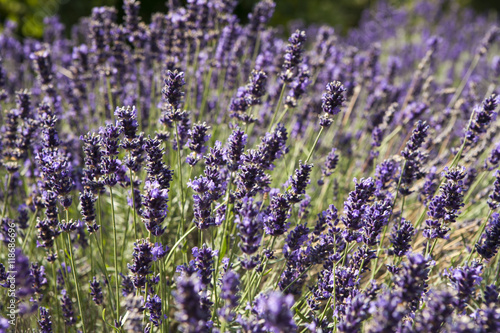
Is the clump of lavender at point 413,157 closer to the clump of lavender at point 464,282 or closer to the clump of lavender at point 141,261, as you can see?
the clump of lavender at point 464,282

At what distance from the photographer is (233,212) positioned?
2.47m

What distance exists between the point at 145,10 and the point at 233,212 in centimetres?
812

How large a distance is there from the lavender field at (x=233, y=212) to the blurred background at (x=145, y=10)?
3.98 meters

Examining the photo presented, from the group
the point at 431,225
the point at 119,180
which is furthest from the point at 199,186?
the point at 431,225

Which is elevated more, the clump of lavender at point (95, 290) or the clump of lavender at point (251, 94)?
the clump of lavender at point (251, 94)

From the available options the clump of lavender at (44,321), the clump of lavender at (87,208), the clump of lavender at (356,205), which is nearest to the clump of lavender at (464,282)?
the clump of lavender at (356,205)

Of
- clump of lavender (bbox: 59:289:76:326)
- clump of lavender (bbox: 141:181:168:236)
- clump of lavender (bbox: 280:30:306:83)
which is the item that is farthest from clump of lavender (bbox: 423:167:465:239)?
clump of lavender (bbox: 59:289:76:326)

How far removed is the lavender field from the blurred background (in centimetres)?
398

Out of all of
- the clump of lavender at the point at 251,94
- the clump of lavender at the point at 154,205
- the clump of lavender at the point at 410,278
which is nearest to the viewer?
the clump of lavender at the point at 410,278

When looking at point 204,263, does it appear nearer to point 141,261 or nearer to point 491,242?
point 141,261

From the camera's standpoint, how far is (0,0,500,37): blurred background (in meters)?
8.05

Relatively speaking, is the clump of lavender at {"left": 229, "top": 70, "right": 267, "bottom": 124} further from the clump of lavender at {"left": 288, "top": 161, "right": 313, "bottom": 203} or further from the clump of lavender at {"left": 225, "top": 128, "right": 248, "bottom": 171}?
the clump of lavender at {"left": 288, "top": 161, "right": 313, "bottom": 203}

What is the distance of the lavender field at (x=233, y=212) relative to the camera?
1.66 m

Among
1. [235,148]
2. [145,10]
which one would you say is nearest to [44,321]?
[235,148]
